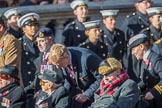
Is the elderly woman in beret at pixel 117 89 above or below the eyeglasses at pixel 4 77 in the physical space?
below

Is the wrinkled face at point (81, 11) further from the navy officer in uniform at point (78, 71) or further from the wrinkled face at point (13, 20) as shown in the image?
the navy officer in uniform at point (78, 71)

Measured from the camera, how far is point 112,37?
17047 mm

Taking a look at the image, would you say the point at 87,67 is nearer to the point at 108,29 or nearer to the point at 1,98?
the point at 1,98

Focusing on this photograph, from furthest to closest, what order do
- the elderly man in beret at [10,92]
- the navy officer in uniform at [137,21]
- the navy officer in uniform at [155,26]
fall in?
the navy officer in uniform at [137,21] → the navy officer in uniform at [155,26] → the elderly man in beret at [10,92]

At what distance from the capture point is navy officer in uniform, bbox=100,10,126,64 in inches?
667

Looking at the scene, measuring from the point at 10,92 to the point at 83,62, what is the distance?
1366mm

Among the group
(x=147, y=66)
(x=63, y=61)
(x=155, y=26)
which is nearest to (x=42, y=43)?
(x=63, y=61)

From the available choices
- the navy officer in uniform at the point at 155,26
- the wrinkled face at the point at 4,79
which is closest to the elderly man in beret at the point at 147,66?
the wrinkled face at the point at 4,79

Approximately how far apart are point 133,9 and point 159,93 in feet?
15.2

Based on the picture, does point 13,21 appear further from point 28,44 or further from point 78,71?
point 78,71

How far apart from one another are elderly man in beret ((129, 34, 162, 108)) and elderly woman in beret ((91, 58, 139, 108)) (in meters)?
1.08

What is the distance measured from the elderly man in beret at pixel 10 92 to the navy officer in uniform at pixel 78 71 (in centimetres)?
75

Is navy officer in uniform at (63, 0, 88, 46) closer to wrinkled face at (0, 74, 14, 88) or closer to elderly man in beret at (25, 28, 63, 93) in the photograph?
elderly man in beret at (25, 28, 63, 93)

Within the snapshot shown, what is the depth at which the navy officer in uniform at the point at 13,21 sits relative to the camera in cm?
1683
